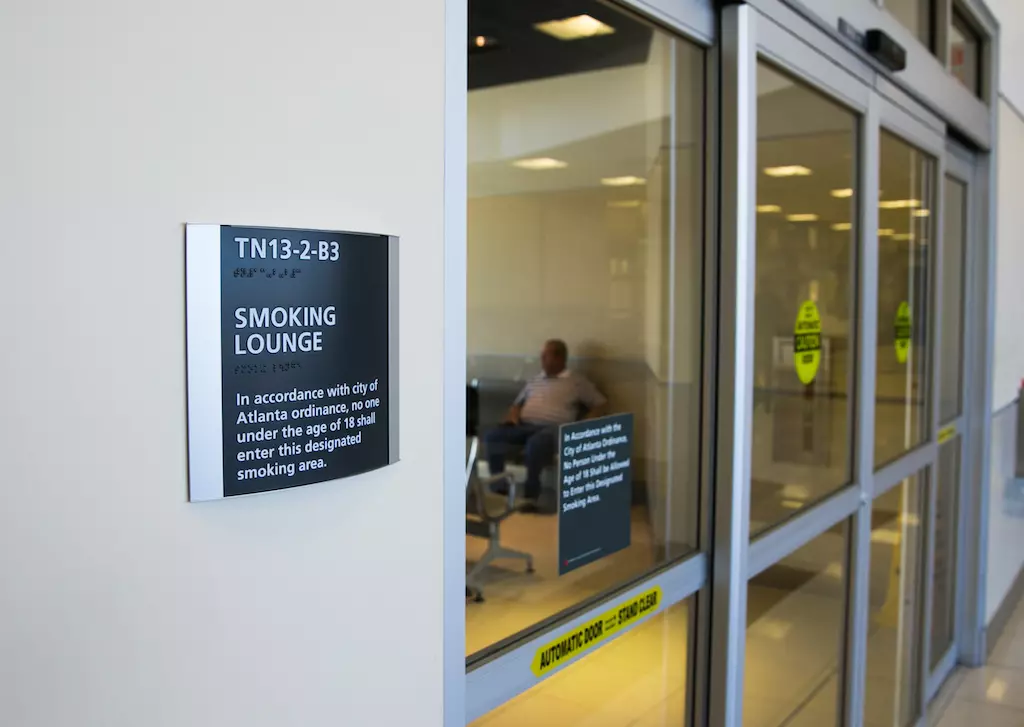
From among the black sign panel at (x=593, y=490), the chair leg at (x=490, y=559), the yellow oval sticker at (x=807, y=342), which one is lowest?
the chair leg at (x=490, y=559)

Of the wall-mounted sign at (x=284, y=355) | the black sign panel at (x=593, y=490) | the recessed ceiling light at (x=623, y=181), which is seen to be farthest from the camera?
the recessed ceiling light at (x=623, y=181)

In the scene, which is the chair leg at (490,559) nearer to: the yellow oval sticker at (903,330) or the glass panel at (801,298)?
the glass panel at (801,298)

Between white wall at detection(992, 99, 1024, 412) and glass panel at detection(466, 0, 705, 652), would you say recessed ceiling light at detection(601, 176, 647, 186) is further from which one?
white wall at detection(992, 99, 1024, 412)

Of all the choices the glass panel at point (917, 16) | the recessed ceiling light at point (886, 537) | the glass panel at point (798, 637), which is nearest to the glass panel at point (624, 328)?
the glass panel at point (798, 637)

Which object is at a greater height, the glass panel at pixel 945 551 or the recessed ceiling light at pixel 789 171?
the recessed ceiling light at pixel 789 171

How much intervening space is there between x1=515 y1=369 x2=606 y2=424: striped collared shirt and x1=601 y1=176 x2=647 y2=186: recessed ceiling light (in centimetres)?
60

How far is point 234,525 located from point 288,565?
0.08 meters

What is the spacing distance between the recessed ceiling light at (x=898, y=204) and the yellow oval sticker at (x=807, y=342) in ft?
2.28

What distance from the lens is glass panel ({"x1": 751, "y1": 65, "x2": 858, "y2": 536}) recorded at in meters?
2.10

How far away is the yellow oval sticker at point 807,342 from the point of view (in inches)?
91.3

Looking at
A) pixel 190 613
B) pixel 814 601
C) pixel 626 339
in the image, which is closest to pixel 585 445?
pixel 626 339

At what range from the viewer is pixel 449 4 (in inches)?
42.5

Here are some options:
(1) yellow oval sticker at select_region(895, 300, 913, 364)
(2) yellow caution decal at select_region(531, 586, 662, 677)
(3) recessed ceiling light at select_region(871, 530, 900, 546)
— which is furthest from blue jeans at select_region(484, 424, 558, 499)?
(1) yellow oval sticker at select_region(895, 300, 913, 364)

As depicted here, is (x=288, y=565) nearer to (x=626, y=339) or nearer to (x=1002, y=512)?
(x=626, y=339)
